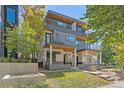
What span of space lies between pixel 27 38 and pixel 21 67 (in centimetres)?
122

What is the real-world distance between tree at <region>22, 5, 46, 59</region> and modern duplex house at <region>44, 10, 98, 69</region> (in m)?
1.01

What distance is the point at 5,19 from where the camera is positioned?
9461 millimetres

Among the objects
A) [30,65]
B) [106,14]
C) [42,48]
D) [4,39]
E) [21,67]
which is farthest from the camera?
[42,48]

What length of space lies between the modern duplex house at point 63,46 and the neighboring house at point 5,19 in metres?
1.57

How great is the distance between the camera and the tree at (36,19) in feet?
28.4

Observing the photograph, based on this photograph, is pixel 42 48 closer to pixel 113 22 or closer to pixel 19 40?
pixel 19 40

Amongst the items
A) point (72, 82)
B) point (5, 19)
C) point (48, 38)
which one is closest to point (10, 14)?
point (5, 19)

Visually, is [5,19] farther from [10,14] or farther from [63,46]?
[63,46]

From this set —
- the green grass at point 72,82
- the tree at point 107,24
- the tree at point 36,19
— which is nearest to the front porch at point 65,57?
the tree at point 36,19

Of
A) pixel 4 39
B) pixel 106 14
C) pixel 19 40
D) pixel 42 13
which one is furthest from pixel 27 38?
pixel 106 14

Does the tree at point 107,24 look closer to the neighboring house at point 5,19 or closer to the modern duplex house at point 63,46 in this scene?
the neighboring house at point 5,19

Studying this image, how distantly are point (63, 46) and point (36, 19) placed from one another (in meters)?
3.39

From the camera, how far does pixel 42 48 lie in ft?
32.1

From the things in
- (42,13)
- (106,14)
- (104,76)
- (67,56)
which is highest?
(42,13)
